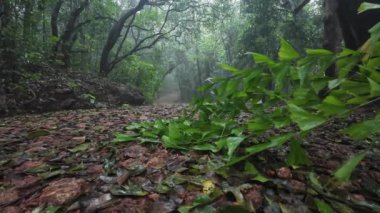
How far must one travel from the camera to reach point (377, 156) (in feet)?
7.00

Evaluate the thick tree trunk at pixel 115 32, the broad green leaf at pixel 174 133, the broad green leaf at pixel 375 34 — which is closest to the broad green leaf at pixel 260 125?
the broad green leaf at pixel 375 34

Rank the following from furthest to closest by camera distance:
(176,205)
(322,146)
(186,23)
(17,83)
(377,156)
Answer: (186,23)
(17,83)
(322,146)
(377,156)
(176,205)

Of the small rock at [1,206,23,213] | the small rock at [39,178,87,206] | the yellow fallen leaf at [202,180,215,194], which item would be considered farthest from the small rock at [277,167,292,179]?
the small rock at [1,206,23,213]

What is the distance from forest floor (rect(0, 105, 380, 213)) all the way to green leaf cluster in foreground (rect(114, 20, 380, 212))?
84mm

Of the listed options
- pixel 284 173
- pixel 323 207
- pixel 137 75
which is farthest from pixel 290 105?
pixel 137 75

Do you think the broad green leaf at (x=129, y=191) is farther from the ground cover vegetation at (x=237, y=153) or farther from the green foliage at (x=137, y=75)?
the green foliage at (x=137, y=75)

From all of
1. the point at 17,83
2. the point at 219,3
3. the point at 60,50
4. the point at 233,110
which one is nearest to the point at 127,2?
the point at 219,3

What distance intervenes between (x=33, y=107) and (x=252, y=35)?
34.9ft

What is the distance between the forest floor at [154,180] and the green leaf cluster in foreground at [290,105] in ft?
0.28

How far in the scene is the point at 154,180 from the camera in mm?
1797

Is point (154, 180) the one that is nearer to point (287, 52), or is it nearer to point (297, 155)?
point (297, 155)

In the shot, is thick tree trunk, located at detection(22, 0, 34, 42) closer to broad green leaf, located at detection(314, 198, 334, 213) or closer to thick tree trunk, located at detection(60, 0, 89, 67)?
thick tree trunk, located at detection(60, 0, 89, 67)

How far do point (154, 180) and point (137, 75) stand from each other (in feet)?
46.7

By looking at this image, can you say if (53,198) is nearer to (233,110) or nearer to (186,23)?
(233,110)
